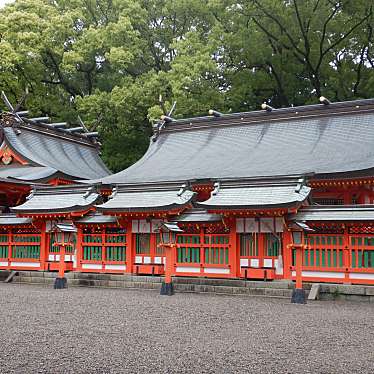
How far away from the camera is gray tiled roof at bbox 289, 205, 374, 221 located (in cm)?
1391

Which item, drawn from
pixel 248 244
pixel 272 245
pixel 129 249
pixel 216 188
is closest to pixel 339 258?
pixel 272 245

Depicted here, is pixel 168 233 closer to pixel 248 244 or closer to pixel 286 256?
pixel 248 244

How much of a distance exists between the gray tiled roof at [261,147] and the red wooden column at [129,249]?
2966mm

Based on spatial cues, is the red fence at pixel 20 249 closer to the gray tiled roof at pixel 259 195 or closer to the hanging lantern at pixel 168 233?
the hanging lantern at pixel 168 233

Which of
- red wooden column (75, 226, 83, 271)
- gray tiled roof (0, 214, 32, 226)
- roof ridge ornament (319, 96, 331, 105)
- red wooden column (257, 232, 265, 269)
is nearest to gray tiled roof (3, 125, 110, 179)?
gray tiled roof (0, 214, 32, 226)

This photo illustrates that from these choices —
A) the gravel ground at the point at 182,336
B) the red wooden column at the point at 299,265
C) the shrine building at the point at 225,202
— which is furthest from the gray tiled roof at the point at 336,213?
the gravel ground at the point at 182,336

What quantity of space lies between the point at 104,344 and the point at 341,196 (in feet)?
40.9

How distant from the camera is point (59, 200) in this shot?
61.6 ft

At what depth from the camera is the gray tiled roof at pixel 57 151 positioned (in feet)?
84.2

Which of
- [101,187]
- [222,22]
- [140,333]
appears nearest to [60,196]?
[101,187]

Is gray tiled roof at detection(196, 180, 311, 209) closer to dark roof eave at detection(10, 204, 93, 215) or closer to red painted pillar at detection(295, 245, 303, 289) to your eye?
red painted pillar at detection(295, 245, 303, 289)

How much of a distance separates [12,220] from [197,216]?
24.6ft

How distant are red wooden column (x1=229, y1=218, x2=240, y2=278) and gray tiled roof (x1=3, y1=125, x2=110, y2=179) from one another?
11604mm

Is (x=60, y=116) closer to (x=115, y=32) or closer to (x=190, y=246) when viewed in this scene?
(x=115, y=32)
